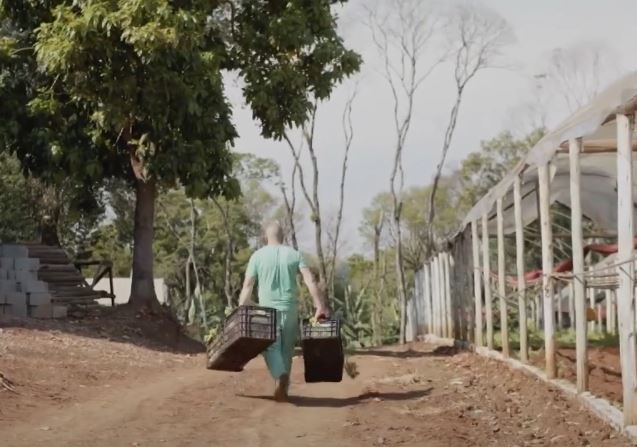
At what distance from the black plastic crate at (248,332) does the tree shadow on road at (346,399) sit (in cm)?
69

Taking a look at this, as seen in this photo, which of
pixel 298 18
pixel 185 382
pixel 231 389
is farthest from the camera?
pixel 298 18

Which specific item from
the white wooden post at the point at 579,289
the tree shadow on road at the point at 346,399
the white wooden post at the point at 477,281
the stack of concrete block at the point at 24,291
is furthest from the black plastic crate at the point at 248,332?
the stack of concrete block at the point at 24,291

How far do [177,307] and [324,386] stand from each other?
32.3 metres

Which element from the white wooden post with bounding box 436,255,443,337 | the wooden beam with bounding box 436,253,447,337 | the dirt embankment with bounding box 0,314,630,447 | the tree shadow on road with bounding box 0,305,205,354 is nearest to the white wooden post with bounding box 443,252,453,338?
the wooden beam with bounding box 436,253,447,337

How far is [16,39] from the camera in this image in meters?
19.7

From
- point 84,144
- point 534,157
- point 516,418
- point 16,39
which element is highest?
point 16,39

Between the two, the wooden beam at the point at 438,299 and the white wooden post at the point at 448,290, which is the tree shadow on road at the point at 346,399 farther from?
the wooden beam at the point at 438,299

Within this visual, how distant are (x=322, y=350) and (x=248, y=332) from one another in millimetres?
983

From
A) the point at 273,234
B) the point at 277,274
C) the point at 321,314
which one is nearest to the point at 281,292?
the point at 277,274

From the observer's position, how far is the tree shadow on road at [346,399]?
9500 millimetres

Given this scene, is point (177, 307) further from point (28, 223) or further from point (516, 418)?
point (516, 418)

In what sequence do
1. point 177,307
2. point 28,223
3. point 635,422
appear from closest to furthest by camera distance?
point 635,422
point 28,223
point 177,307

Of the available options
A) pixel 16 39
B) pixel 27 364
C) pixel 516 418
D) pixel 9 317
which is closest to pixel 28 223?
pixel 16 39

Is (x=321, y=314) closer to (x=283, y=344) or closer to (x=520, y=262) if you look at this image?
(x=283, y=344)
